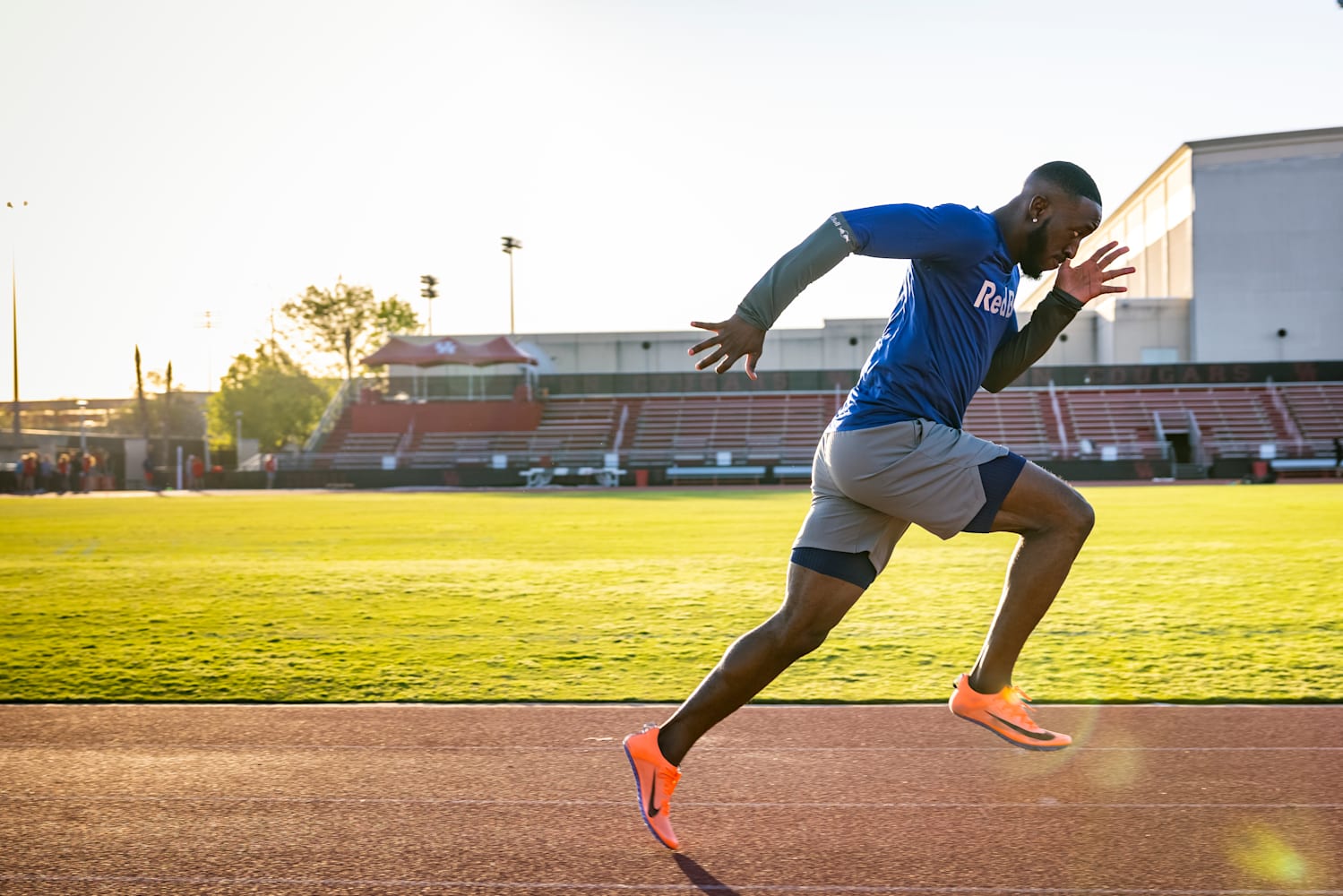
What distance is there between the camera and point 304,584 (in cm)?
1148

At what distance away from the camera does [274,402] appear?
8688cm

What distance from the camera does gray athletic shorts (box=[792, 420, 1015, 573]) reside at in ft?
11.8

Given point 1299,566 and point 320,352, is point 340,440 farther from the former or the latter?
point 1299,566

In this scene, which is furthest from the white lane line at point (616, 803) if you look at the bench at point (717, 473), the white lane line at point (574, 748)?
the bench at point (717, 473)

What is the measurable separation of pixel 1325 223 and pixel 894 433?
65.8m

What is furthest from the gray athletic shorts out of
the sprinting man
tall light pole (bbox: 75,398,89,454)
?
tall light pole (bbox: 75,398,89,454)

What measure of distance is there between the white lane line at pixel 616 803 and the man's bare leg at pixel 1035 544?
526 millimetres

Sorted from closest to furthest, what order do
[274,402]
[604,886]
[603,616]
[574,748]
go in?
[604,886]
[574,748]
[603,616]
[274,402]

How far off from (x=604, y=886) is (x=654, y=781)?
459mm

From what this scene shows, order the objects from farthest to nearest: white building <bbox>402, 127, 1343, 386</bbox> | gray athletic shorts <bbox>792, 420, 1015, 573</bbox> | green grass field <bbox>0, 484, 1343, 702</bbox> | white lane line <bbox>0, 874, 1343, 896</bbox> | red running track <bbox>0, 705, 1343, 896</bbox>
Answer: white building <bbox>402, 127, 1343, 386</bbox> < green grass field <bbox>0, 484, 1343, 702</bbox> < gray athletic shorts <bbox>792, 420, 1015, 573</bbox> < red running track <bbox>0, 705, 1343, 896</bbox> < white lane line <bbox>0, 874, 1343, 896</bbox>

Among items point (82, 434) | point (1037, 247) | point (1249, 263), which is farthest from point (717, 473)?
point (1037, 247)

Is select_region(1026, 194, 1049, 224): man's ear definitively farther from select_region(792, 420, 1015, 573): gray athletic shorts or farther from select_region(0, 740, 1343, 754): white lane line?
select_region(0, 740, 1343, 754): white lane line

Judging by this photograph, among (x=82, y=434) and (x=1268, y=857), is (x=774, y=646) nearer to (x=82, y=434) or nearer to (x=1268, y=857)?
(x=1268, y=857)

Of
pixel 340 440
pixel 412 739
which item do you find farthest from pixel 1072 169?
pixel 340 440
